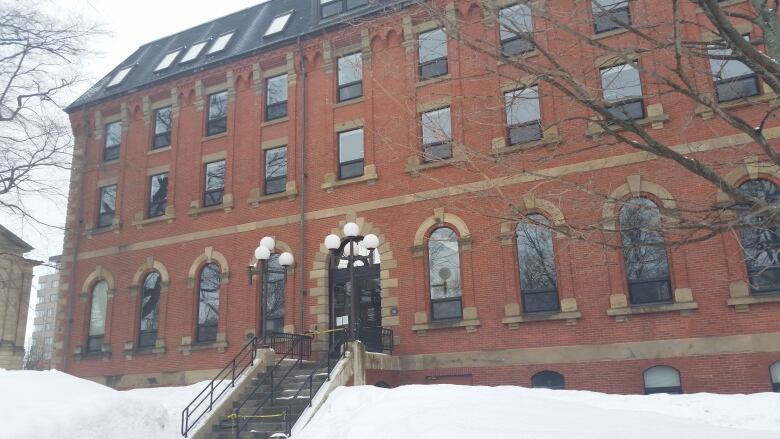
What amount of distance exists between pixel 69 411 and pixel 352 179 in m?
11.0

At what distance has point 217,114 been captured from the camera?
22047 millimetres

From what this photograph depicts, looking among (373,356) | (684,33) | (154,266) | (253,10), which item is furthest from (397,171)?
(253,10)

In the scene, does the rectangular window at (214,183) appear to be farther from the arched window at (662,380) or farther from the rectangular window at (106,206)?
the arched window at (662,380)

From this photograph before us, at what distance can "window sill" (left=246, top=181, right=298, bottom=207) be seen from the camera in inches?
763

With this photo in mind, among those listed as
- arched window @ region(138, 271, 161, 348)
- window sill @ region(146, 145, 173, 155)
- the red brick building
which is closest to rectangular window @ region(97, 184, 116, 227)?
the red brick building

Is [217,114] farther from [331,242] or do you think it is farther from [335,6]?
[331,242]

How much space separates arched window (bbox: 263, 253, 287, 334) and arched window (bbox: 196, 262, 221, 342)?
196cm

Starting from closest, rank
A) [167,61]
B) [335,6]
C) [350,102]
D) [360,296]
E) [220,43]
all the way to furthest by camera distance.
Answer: [360,296] < [350,102] < [335,6] < [220,43] < [167,61]

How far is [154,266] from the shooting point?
21.4 meters

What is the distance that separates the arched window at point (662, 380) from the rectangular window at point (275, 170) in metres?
12.0

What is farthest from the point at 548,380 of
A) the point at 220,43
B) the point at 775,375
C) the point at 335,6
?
the point at 220,43

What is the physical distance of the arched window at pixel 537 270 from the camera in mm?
15696

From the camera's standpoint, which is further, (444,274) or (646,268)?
(444,274)

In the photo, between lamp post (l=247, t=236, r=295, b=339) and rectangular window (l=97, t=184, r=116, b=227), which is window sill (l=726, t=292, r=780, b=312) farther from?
rectangular window (l=97, t=184, r=116, b=227)
